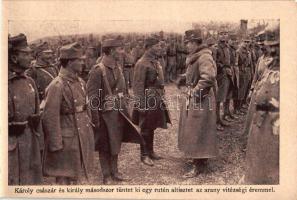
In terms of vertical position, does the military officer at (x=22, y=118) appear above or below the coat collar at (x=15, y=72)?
below

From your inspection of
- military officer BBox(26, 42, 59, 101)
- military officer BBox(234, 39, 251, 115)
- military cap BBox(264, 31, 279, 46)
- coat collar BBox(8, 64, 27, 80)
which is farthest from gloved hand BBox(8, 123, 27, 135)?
military cap BBox(264, 31, 279, 46)

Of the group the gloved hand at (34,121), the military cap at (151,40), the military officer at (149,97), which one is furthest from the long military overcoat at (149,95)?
the gloved hand at (34,121)

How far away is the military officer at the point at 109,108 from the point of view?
6445mm

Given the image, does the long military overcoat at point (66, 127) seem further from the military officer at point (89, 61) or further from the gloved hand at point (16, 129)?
the gloved hand at point (16, 129)

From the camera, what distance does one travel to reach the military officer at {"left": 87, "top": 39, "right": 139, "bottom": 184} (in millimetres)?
6445

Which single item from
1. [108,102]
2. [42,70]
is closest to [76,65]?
[42,70]

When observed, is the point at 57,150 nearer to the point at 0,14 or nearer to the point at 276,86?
the point at 0,14

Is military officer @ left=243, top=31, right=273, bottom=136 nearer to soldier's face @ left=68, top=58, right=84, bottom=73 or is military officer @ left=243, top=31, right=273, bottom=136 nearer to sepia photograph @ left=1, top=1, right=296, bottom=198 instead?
sepia photograph @ left=1, top=1, right=296, bottom=198

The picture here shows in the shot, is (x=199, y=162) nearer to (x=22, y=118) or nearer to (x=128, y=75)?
(x=128, y=75)

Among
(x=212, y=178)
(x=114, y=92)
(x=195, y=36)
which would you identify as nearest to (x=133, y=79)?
(x=114, y=92)

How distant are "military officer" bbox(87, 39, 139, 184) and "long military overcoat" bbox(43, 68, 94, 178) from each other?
0.29 feet

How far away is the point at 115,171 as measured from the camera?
21.5 feet

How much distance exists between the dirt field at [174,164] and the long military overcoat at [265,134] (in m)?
0.12

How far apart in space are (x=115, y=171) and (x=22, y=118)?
1004 mm
